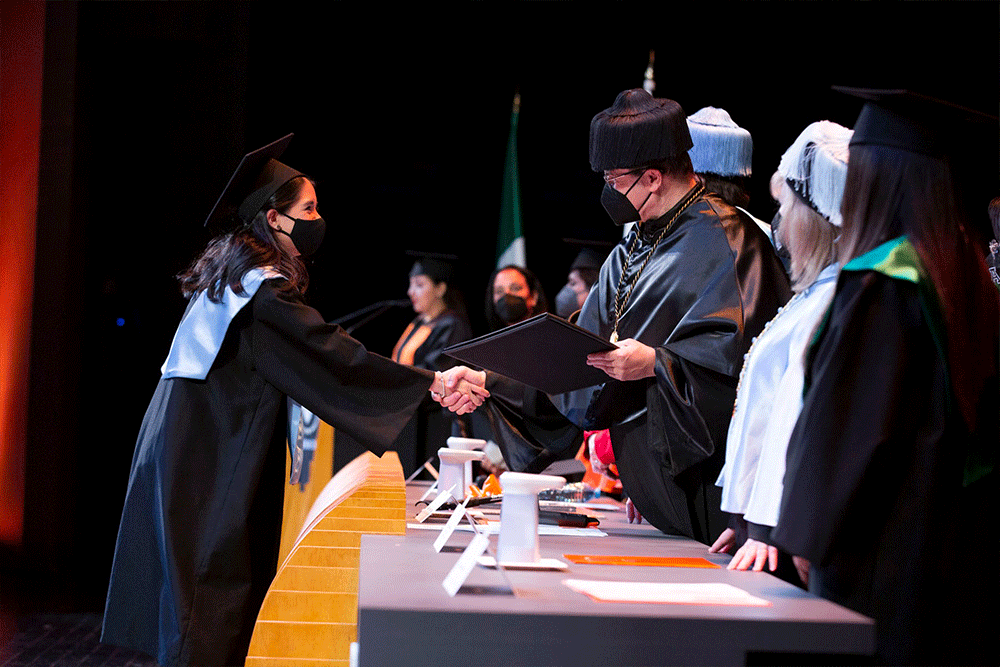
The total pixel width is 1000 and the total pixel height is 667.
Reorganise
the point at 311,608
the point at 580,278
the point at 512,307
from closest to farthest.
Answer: the point at 311,608 → the point at 580,278 → the point at 512,307

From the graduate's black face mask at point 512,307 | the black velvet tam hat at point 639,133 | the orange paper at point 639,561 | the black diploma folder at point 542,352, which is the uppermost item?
the black velvet tam hat at point 639,133

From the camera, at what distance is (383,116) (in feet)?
27.5

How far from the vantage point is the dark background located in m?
5.89

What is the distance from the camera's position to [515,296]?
697 centimetres

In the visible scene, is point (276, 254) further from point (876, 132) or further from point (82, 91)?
point (82, 91)

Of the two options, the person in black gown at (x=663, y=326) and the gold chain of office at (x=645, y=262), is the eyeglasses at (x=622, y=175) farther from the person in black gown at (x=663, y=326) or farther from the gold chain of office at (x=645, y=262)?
the gold chain of office at (x=645, y=262)

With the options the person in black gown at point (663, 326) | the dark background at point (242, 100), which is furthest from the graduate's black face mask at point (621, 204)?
the dark background at point (242, 100)

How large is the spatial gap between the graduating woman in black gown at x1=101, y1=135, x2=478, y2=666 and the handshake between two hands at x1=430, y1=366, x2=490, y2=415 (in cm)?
3

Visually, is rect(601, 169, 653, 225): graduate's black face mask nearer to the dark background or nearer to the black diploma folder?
the black diploma folder

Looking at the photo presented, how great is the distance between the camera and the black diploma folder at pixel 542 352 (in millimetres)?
2184

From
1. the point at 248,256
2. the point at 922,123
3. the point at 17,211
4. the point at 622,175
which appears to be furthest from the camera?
the point at 17,211

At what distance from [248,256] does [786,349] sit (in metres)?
1.90

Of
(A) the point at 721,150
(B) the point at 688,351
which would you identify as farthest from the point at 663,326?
(A) the point at 721,150

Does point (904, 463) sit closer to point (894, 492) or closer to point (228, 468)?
point (894, 492)
